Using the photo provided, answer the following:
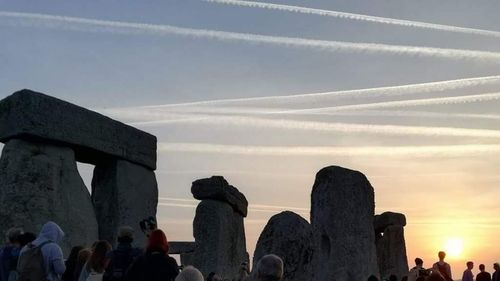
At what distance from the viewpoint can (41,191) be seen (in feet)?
30.8

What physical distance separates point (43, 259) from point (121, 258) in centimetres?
89

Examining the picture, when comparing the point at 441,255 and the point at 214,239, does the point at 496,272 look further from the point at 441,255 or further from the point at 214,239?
the point at 214,239

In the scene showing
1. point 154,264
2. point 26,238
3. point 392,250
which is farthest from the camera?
point 392,250

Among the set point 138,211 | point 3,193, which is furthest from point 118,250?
point 138,211

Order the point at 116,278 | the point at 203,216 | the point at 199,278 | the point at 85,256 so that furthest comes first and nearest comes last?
1. the point at 203,216
2. the point at 85,256
3. the point at 116,278
4. the point at 199,278

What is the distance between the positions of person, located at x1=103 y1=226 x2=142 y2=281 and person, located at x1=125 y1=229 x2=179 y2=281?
342 millimetres

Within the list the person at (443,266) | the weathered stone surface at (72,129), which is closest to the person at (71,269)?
the weathered stone surface at (72,129)

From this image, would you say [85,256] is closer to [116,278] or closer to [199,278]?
[116,278]

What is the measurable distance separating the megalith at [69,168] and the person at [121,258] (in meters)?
3.75

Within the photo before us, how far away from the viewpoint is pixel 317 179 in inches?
519

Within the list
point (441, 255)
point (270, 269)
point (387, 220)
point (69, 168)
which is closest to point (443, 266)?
point (441, 255)

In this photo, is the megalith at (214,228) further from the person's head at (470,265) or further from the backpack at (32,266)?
the backpack at (32,266)

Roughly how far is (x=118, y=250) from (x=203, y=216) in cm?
1138

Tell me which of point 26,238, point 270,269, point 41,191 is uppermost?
point 41,191
